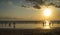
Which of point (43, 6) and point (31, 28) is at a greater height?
point (43, 6)

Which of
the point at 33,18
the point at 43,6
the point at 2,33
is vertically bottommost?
the point at 2,33

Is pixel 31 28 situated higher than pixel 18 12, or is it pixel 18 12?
pixel 18 12

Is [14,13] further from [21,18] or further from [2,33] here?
[2,33]

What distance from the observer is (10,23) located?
18.5ft

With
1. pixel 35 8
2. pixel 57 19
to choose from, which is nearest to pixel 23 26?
pixel 35 8

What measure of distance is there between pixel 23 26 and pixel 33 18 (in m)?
0.39

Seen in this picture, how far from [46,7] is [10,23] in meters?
1.19

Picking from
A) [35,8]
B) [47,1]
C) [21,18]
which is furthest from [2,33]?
[47,1]

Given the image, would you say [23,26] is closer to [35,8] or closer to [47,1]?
[35,8]

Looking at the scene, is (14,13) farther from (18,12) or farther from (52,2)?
(52,2)

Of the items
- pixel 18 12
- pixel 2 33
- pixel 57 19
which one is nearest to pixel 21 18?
pixel 18 12

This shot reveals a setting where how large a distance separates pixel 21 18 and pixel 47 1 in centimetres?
94

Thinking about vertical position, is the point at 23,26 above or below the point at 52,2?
below

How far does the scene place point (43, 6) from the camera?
5.70m
